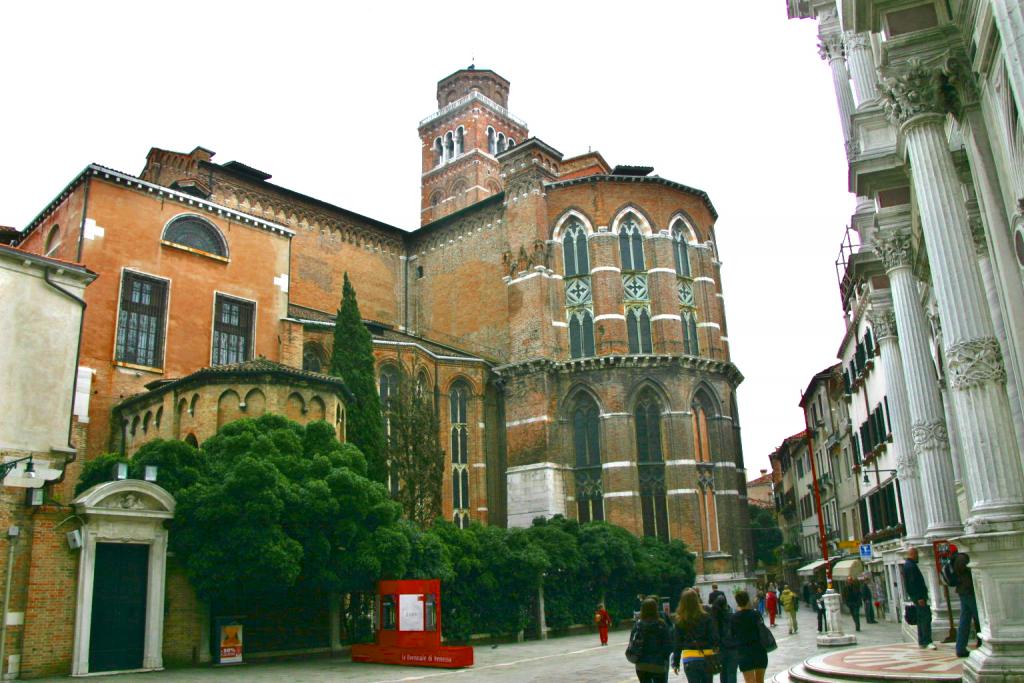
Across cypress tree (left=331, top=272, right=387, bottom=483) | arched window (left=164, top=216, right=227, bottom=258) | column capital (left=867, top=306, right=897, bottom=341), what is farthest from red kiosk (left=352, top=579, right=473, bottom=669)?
arched window (left=164, top=216, right=227, bottom=258)

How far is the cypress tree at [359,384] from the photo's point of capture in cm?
2939

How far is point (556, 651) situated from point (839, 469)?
25.1 meters

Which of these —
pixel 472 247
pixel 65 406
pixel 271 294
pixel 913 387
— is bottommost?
pixel 913 387

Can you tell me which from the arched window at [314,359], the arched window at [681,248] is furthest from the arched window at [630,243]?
the arched window at [314,359]

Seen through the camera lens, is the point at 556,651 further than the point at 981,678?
Yes

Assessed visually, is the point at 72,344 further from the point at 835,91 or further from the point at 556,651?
the point at 835,91

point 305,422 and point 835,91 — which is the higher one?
point 835,91

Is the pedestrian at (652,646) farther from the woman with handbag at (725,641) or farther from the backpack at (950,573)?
the backpack at (950,573)

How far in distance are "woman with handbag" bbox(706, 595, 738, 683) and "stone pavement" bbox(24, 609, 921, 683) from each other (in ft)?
19.6

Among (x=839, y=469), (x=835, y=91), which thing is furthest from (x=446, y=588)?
(x=839, y=469)

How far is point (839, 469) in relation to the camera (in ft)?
141

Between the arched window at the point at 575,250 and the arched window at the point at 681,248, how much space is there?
454 centimetres

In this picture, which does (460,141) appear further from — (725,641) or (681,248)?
(725,641)

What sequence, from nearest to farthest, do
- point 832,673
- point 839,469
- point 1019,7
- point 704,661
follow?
point 1019,7
point 704,661
point 832,673
point 839,469
